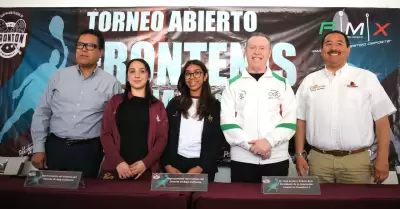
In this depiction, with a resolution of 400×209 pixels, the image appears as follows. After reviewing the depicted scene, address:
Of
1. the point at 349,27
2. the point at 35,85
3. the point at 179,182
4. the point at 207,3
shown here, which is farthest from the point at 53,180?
the point at 349,27

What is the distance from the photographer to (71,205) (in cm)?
107

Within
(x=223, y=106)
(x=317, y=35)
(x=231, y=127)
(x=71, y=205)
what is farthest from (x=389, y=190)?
(x=317, y=35)

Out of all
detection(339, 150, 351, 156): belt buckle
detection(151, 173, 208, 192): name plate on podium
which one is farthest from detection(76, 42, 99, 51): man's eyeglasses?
detection(339, 150, 351, 156): belt buckle

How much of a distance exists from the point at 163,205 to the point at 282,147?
42.2 inches

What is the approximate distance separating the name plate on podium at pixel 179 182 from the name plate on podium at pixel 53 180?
32 cm

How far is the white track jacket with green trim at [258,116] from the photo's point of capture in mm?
1823

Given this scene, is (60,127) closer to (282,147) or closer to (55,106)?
(55,106)

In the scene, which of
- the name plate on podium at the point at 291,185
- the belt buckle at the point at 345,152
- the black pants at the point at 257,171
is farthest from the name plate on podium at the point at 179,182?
the belt buckle at the point at 345,152

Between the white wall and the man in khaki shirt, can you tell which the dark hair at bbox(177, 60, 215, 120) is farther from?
the white wall

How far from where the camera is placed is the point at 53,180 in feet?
4.04

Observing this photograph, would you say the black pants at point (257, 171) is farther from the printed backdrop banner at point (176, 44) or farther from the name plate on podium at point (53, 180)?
the name plate on podium at point (53, 180)

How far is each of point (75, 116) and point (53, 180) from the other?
882 mm

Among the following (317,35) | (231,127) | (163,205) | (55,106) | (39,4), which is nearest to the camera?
(163,205)

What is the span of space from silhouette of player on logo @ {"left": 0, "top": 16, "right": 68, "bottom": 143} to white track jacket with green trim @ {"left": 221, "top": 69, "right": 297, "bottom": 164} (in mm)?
1727
